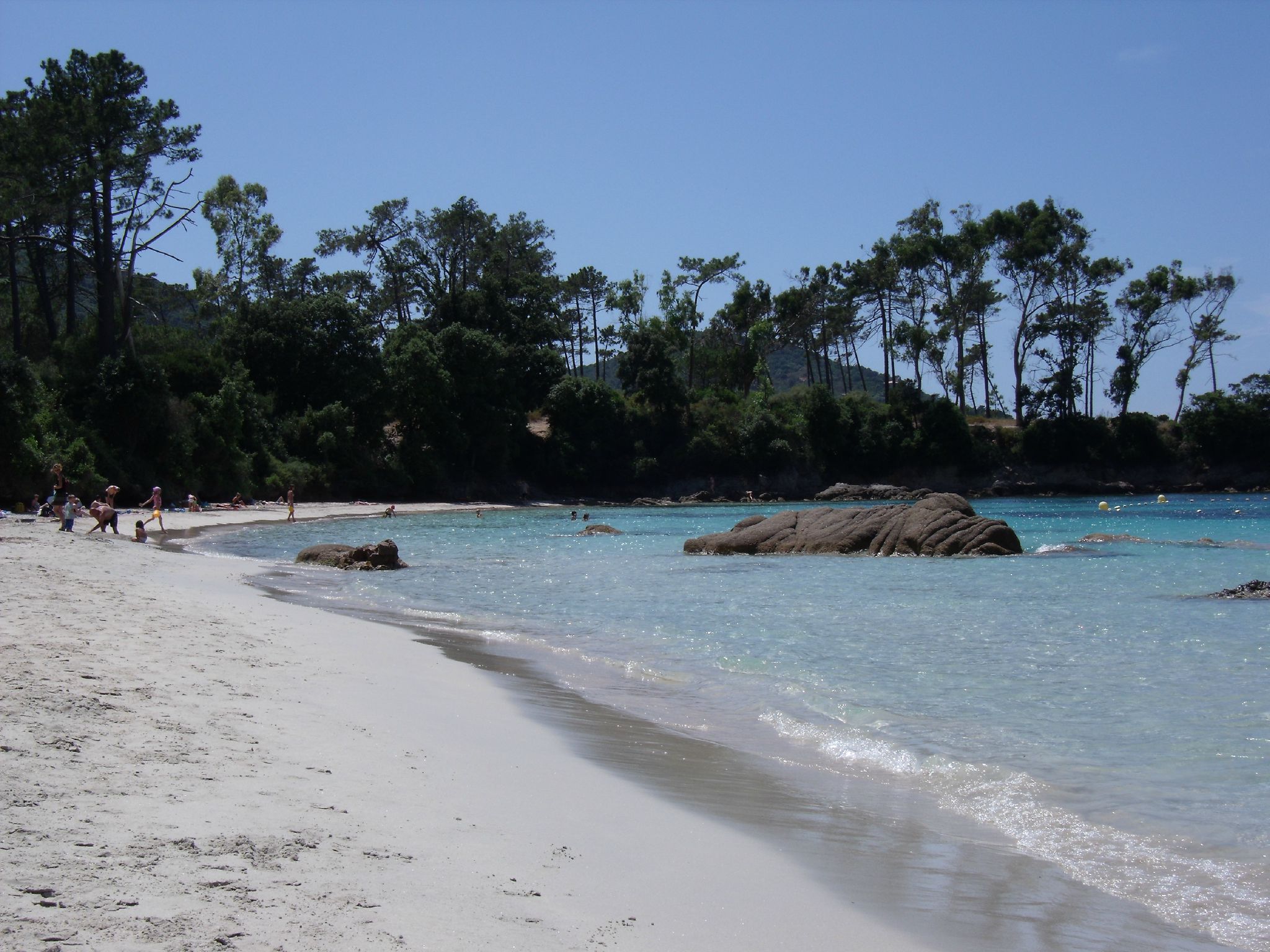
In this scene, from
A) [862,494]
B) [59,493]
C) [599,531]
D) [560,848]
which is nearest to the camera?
[560,848]

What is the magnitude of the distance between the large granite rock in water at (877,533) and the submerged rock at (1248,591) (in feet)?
26.0

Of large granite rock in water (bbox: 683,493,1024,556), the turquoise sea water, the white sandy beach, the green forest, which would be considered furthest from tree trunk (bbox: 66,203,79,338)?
the white sandy beach

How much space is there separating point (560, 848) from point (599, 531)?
92.5 ft

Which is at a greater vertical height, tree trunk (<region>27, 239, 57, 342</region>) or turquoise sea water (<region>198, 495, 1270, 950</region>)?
tree trunk (<region>27, 239, 57, 342</region>)

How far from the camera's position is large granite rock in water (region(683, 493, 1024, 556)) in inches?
A: 902

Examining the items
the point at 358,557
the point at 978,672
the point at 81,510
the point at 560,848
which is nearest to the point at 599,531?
the point at 358,557

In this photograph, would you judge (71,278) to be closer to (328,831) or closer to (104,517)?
(104,517)

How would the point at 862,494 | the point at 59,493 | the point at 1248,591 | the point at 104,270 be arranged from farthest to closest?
the point at 862,494 → the point at 104,270 → the point at 59,493 → the point at 1248,591

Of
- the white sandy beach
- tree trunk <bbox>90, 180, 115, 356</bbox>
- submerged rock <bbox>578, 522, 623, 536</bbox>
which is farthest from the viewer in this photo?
tree trunk <bbox>90, 180, 115, 356</bbox>

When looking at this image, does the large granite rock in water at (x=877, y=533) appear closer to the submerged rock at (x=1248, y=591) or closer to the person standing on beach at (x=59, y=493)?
the submerged rock at (x=1248, y=591)

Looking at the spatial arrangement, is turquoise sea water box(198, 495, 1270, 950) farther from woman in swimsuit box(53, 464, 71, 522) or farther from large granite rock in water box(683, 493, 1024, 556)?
woman in swimsuit box(53, 464, 71, 522)

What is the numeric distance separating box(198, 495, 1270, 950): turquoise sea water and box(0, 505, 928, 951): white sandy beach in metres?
1.68

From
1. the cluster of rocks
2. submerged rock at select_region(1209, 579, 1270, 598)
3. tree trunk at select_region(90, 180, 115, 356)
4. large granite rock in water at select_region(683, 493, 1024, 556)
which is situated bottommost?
submerged rock at select_region(1209, 579, 1270, 598)

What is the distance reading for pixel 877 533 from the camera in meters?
23.8
